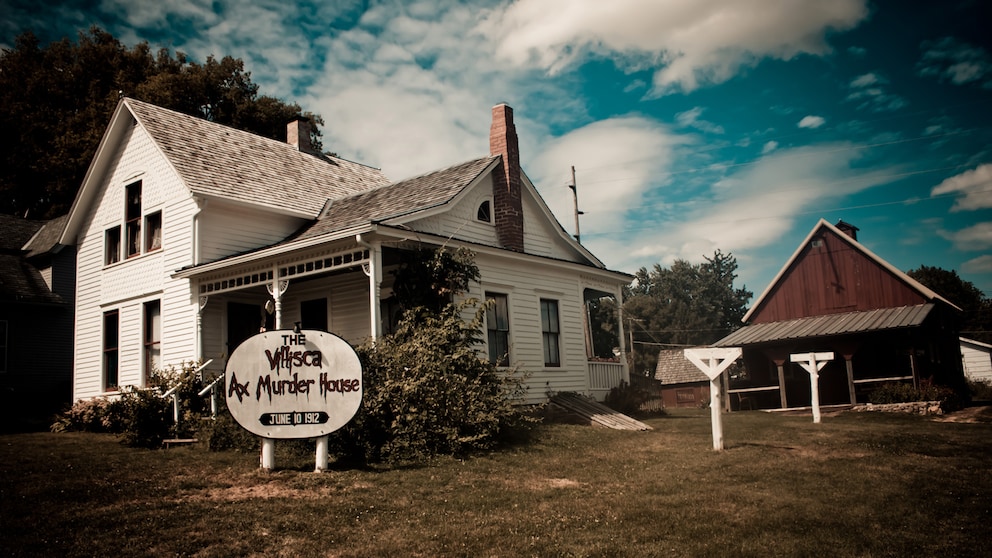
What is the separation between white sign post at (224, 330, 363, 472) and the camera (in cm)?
930

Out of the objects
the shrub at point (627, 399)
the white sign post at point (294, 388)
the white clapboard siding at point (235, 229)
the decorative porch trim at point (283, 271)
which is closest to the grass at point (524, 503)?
the white sign post at point (294, 388)

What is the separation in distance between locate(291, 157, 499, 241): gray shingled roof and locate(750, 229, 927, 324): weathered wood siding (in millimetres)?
16119

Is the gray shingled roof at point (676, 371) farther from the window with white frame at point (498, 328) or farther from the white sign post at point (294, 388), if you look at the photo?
the white sign post at point (294, 388)

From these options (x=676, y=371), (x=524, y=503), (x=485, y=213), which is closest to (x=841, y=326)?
(x=485, y=213)

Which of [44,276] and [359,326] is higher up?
[44,276]

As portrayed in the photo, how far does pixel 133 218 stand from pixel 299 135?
6.63 m

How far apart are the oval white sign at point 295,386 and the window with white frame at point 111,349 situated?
11489mm

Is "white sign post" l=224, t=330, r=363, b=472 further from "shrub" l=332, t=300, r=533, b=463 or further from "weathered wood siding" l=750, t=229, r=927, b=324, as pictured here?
"weathered wood siding" l=750, t=229, r=927, b=324

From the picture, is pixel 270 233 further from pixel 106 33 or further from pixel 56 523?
pixel 106 33

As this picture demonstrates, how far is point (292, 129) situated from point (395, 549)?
20350 mm

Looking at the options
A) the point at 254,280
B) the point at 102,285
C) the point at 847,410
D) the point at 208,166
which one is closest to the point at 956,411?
the point at 847,410

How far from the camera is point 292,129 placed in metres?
24.4

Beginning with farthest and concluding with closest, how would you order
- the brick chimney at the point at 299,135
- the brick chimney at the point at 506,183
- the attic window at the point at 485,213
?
the brick chimney at the point at 299,135 < the brick chimney at the point at 506,183 < the attic window at the point at 485,213

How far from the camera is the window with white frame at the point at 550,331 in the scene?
1838cm
